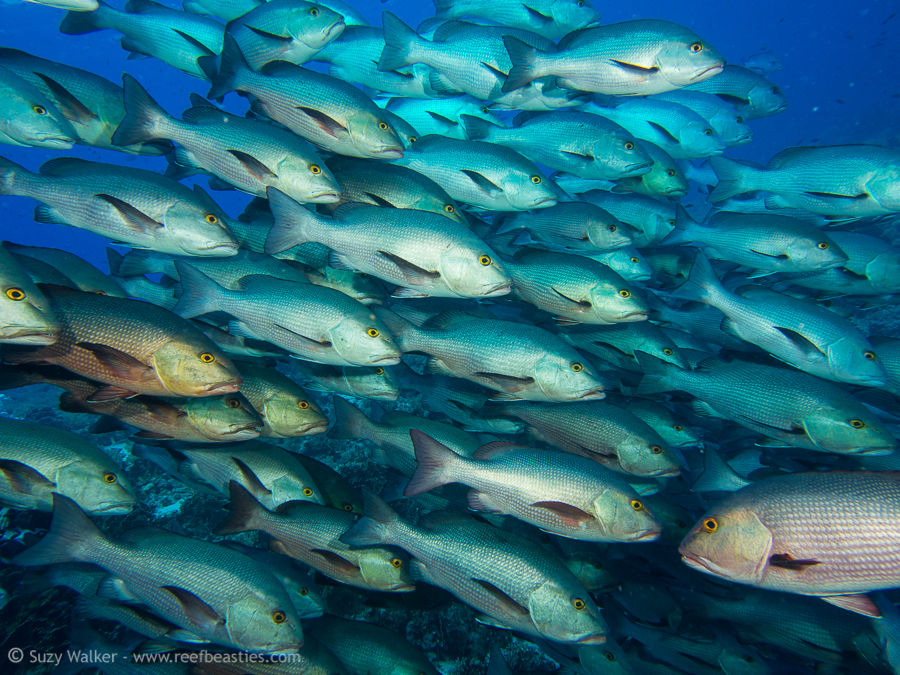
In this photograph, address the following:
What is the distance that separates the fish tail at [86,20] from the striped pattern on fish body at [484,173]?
3.23 meters

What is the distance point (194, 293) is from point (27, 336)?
113 cm

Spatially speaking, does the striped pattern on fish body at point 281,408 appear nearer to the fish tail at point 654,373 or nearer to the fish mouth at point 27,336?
the fish mouth at point 27,336

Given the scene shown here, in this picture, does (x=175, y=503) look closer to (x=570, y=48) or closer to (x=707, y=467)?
(x=707, y=467)

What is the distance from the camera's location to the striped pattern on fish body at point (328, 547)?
10.0ft

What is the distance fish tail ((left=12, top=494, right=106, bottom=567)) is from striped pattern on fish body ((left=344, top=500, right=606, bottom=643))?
1.83 meters


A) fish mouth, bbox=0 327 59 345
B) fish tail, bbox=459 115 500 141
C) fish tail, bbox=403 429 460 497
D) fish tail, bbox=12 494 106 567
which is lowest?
fish tail, bbox=12 494 106 567

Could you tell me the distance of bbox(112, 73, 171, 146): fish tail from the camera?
3.05 meters

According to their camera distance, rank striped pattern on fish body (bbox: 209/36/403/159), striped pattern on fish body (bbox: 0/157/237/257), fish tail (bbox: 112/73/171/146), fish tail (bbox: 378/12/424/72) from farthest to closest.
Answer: fish tail (bbox: 378/12/424/72), striped pattern on fish body (bbox: 209/36/403/159), fish tail (bbox: 112/73/171/146), striped pattern on fish body (bbox: 0/157/237/257)

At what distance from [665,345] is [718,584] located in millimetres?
2209

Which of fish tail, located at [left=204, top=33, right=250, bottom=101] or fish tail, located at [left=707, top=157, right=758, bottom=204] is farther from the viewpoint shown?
fish tail, located at [left=707, top=157, right=758, bottom=204]

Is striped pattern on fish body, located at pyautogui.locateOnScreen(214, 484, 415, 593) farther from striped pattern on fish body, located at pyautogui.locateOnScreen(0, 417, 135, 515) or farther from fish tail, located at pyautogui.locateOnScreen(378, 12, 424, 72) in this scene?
fish tail, located at pyautogui.locateOnScreen(378, 12, 424, 72)

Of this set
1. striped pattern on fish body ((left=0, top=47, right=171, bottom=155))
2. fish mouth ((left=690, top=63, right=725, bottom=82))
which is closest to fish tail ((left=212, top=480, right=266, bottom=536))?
striped pattern on fish body ((left=0, top=47, right=171, bottom=155))

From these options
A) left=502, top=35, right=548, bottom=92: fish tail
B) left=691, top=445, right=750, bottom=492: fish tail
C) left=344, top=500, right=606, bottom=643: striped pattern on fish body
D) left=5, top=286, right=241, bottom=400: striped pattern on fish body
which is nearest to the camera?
left=5, top=286, right=241, bottom=400: striped pattern on fish body

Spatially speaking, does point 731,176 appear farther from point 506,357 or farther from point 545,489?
point 545,489
